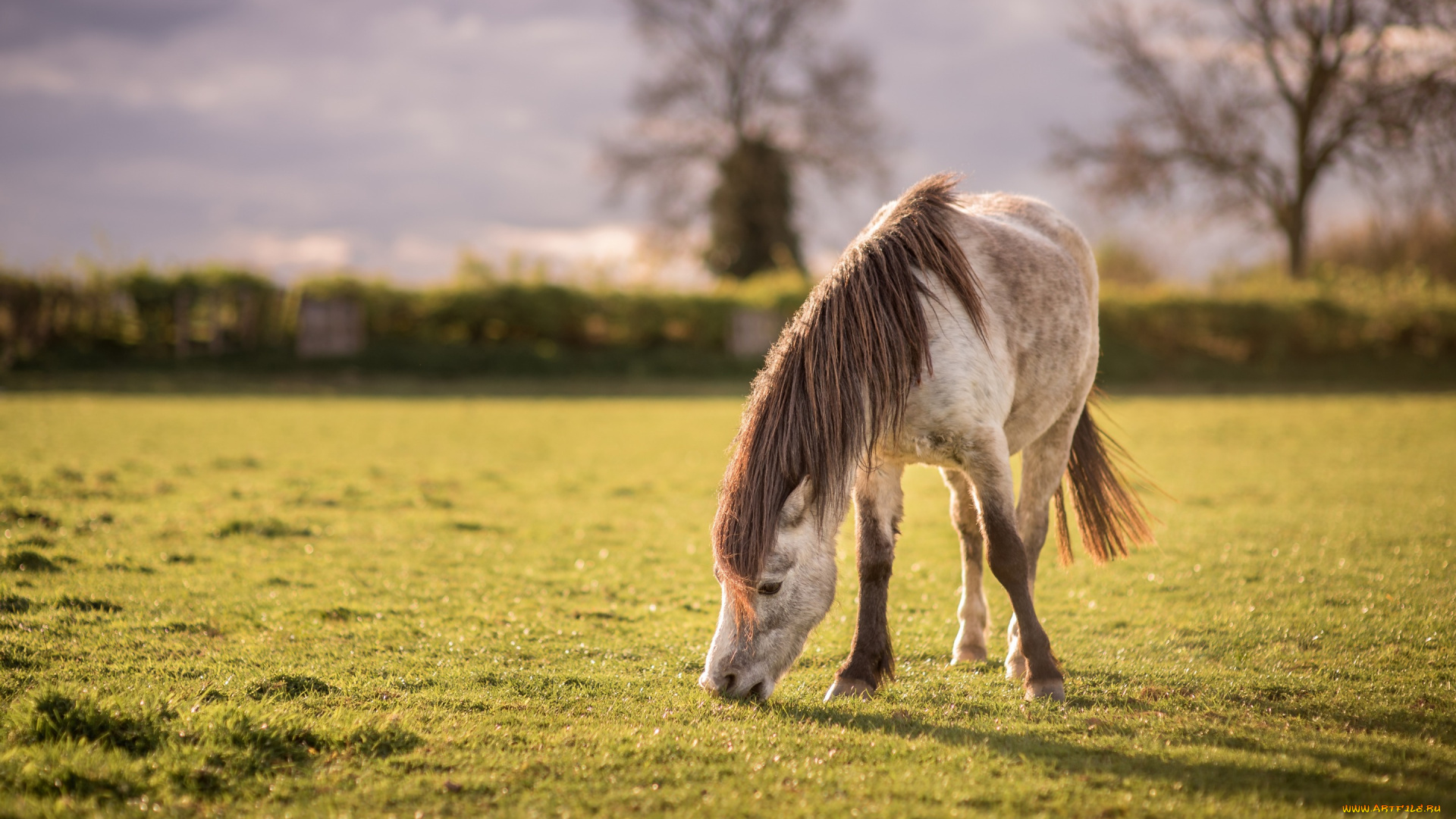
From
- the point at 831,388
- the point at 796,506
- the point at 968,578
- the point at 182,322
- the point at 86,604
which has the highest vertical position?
the point at 182,322

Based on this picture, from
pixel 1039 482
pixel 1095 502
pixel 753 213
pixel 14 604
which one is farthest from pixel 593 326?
pixel 1039 482

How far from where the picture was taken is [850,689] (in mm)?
3951

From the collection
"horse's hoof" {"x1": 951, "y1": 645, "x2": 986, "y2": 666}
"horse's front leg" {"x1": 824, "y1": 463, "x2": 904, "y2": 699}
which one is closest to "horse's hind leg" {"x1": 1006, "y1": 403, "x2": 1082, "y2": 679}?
"horse's hoof" {"x1": 951, "y1": 645, "x2": 986, "y2": 666}

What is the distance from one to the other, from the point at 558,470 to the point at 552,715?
7634mm

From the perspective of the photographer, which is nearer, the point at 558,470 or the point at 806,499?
the point at 806,499

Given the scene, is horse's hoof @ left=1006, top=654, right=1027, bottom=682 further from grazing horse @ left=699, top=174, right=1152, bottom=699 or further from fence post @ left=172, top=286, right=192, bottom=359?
fence post @ left=172, top=286, right=192, bottom=359

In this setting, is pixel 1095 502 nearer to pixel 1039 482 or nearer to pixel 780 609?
pixel 1039 482

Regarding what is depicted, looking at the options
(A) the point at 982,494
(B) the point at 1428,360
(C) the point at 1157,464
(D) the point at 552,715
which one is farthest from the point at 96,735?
(B) the point at 1428,360

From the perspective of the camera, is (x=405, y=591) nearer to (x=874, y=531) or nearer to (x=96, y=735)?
(x=96, y=735)

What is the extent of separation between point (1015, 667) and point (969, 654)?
403mm

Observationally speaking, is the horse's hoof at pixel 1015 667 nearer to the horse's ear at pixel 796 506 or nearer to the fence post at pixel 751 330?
the horse's ear at pixel 796 506

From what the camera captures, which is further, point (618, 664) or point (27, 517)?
point (27, 517)

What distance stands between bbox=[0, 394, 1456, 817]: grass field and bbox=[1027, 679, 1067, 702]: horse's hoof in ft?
0.37

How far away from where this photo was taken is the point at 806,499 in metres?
3.60
